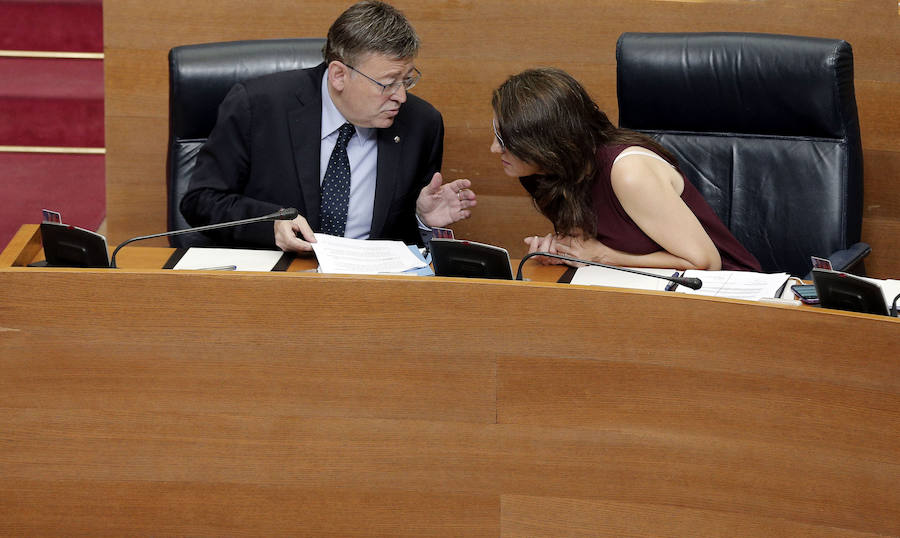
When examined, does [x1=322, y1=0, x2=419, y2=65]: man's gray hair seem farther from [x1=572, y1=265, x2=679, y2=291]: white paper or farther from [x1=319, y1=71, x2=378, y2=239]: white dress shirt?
[x1=572, y1=265, x2=679, y2=291]: white paper

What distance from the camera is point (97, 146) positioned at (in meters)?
3.76

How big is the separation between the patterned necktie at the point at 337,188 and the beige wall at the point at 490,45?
1.82 ft

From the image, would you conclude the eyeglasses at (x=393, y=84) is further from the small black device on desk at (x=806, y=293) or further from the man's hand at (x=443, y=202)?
the small black device on desk at (x=806, y=293)

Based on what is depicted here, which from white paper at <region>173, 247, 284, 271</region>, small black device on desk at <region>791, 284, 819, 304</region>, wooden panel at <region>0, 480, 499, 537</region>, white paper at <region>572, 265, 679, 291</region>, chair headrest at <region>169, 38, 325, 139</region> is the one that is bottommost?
wooden panel at <region>0, 480, 499, 537</region>

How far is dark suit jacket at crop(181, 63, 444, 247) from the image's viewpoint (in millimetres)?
2078

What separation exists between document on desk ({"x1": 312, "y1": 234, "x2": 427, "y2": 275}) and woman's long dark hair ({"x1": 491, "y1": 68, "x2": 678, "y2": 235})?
0.31m

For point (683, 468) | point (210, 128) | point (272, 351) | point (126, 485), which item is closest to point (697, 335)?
point (683, 468)

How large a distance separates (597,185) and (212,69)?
2.81 feet

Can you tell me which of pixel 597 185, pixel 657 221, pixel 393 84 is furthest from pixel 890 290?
pixel 393 84

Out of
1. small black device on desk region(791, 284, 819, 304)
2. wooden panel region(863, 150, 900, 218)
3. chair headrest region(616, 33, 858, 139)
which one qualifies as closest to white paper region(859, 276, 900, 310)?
small black device on desk region(791, 284, 819, 304)

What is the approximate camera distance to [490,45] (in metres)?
2.58

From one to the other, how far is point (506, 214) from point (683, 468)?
1488 millimetres

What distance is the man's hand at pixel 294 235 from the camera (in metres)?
1.79

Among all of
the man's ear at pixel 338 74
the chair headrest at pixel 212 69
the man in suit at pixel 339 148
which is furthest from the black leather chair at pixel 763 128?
the chair headrest at pixel 212 69
